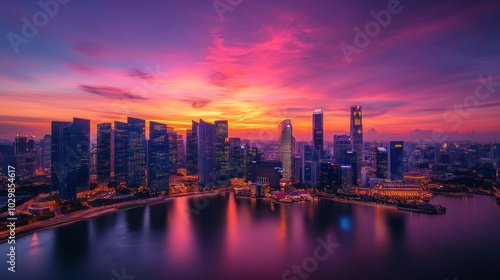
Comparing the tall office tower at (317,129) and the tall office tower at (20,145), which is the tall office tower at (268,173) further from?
the tall office tower at (20,145)

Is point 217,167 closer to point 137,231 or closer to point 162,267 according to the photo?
point 137,231

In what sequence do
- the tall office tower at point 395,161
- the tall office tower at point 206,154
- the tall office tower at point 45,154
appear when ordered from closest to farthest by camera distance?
the tall office tower at point 206,154 → the tall office tower at point 395,161 → the tall office tower at point 45,154

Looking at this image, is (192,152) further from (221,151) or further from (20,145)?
(20,145)

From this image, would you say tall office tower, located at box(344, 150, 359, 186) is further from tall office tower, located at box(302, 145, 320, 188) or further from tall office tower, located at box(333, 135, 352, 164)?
tall office tower, located at box(302, 145, 320, 188)

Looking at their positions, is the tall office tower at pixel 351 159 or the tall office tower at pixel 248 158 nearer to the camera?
the tall office tower at pixel 351 159

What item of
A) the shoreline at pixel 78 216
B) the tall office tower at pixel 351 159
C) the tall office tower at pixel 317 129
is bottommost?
the shoreline at pixel 78 216

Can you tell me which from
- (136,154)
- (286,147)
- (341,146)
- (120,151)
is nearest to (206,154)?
(136,154)

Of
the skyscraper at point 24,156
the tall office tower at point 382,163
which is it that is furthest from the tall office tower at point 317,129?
the skyscraper at point 24,156

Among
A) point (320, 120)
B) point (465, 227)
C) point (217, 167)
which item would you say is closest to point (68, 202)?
point (217, 167)
